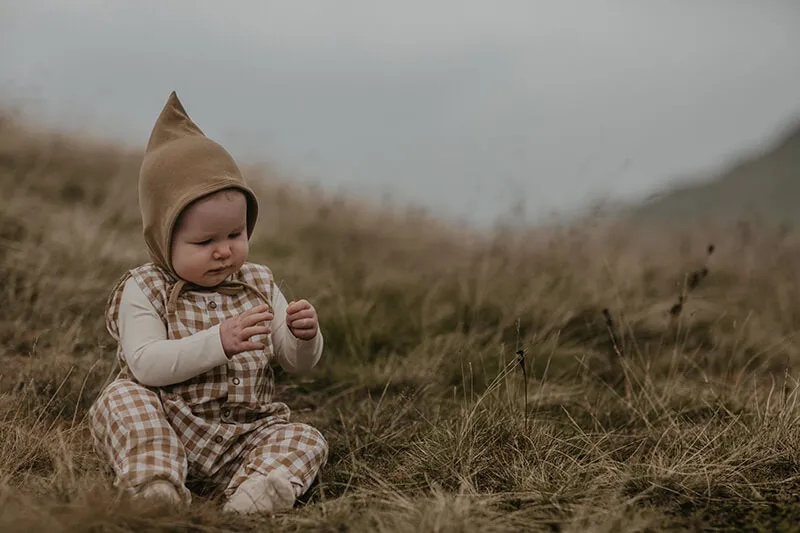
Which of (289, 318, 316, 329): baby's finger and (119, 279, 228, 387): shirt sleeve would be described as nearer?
(119, 279, 228, 387): shirt sleeve

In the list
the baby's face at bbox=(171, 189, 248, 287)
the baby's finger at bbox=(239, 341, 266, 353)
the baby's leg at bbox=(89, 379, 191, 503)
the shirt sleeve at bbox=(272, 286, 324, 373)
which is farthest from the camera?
the shirt sleeve at bbox=(272, 286, 324, 373)

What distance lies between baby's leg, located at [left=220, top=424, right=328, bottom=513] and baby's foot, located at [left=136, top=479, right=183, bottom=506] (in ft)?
0.53

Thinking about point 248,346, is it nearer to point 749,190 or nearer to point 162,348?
point 162,348

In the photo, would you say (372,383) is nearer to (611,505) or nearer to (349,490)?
(349,490)

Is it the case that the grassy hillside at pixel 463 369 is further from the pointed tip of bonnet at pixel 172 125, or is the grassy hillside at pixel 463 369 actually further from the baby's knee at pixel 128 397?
the pointed tip of bonnet at pixel 172 125

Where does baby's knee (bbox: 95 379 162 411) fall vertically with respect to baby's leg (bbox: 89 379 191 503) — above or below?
above

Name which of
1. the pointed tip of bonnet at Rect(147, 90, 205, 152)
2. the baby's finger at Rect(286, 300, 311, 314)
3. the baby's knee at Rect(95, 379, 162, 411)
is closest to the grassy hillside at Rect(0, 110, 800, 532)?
the baby's knee at Rect(95, 379, 162, 411)

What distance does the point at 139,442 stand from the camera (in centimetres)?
237

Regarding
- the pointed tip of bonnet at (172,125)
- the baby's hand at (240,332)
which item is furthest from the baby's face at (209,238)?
the pointed tip of bonnet at (172,125)

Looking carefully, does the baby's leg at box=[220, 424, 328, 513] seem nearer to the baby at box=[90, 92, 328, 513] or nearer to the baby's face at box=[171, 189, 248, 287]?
the baby at box=[90, 92, 328, 513]

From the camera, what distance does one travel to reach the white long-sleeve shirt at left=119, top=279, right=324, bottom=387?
7.98ft

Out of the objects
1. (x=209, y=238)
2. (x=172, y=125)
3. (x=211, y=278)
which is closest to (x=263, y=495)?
(x=211, y=278)

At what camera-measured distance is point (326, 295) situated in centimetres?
427

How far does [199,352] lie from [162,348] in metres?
0.13
